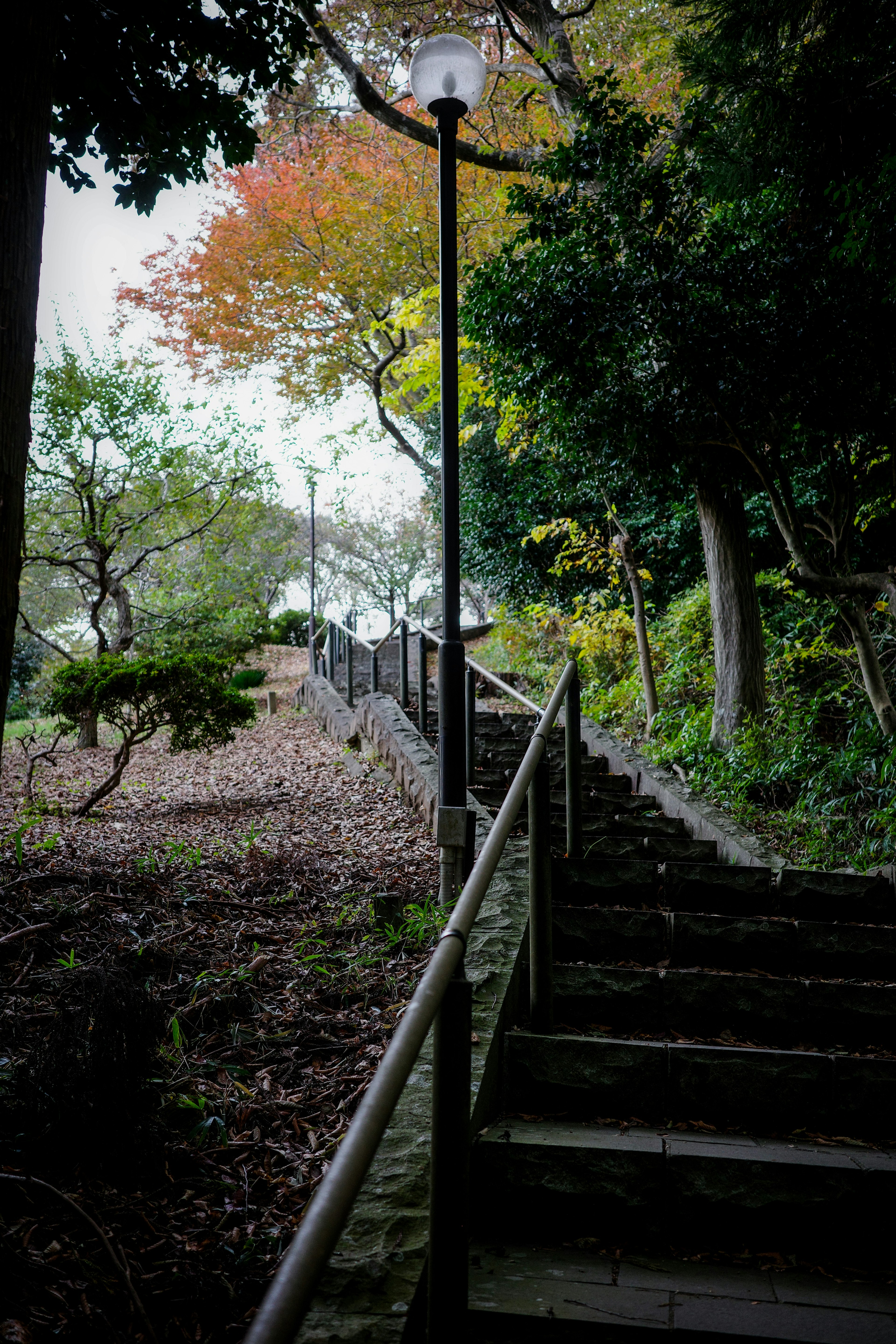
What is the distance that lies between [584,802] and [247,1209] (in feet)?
11.2

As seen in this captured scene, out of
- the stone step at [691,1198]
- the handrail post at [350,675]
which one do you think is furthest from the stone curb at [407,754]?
the stone step at [691,1198]

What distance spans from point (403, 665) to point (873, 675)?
3.71m

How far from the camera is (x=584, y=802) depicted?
5.25 m

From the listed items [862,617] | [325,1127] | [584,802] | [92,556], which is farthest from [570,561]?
[325,1127]

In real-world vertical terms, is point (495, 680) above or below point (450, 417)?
below

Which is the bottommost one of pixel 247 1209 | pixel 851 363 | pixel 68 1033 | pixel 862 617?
pixel 247 1209

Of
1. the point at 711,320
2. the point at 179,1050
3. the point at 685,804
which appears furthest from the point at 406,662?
the point at 179,1050

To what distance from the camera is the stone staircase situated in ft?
6.49

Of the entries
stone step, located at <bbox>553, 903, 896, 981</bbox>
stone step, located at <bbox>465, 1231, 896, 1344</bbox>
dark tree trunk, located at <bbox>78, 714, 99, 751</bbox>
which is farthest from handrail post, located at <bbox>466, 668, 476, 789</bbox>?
dark tree trunk, located at <bbox>78, 714, 99, 751</bbox>

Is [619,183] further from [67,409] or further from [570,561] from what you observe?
[67,409]

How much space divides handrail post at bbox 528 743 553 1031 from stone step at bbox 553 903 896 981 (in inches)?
23.2

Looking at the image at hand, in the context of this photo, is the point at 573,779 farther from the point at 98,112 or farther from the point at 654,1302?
the point at 98,112

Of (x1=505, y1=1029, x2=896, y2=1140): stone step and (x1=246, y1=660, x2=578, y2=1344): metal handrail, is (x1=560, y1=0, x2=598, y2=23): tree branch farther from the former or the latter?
(x1=246, y1=660, x2=578, y2=1344): metal handrail

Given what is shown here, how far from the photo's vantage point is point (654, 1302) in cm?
196
